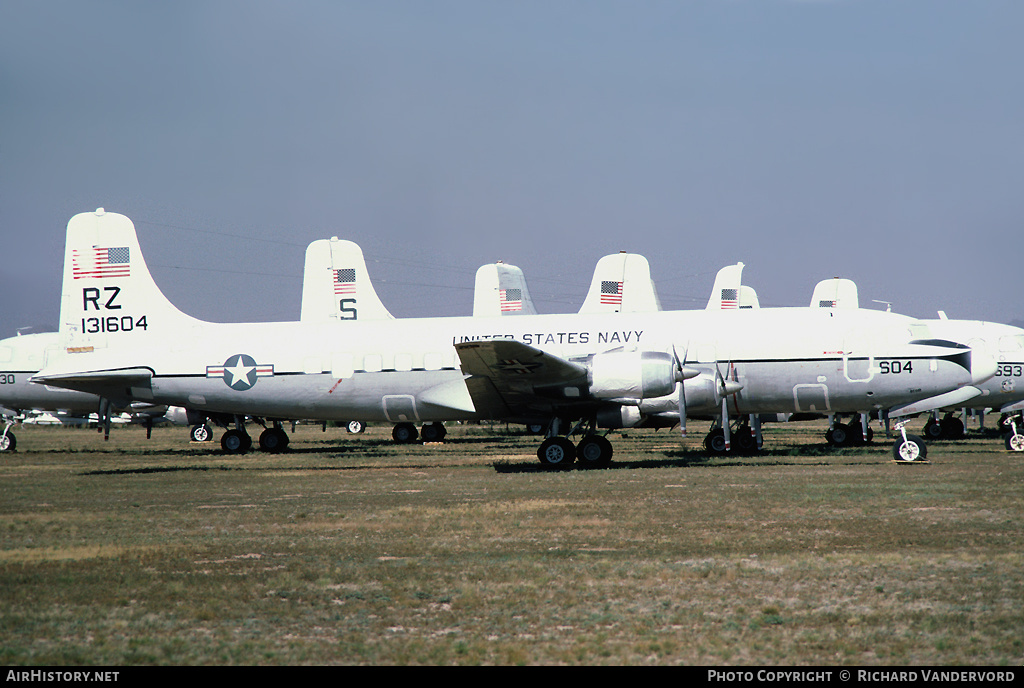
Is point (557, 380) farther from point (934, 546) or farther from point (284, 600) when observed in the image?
point (284, 600)

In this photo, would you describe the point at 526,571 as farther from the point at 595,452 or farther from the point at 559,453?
the point at 595,452

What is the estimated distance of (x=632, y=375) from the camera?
2072 cm

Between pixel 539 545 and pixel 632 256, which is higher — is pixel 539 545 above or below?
below

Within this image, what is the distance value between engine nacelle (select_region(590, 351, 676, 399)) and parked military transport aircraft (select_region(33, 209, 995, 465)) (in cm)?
159

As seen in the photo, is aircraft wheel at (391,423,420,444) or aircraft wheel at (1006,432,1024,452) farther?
aircraft wheel at (391,423,420,444)

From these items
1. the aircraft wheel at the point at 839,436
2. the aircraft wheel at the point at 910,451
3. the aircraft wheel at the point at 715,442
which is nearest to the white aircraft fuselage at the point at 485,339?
the aircraft wheel at the point at 910,451

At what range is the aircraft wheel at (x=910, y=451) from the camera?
21844 millimetres

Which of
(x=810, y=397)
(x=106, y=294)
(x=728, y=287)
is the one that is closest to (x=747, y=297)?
(x=728, y=287)

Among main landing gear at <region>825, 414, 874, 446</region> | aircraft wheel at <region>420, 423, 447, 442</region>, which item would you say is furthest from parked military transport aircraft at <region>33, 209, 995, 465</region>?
aircraft wheel at <region>420, 423, 447, 442</region>

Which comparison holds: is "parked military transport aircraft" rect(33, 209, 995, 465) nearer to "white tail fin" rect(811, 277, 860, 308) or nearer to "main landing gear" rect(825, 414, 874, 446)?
"main landing gear" rect(825, 414, 874, 446)

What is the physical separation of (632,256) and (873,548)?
97.1ft

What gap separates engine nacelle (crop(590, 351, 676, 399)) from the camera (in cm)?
2072

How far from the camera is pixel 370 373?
79.4 ft
